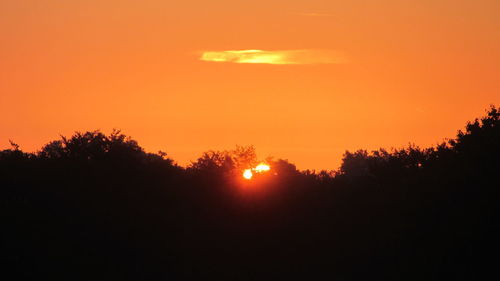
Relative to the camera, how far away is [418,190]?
2457 inches

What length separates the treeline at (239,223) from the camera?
5466 cm

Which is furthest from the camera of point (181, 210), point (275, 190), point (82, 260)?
point (275, 190)

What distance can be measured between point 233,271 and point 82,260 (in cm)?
799

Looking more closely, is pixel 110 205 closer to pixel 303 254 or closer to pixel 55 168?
pixel 55 168

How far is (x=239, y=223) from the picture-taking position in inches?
2402

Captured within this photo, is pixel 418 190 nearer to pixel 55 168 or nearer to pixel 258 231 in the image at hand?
pixel 258 231

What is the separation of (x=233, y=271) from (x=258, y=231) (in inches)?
219

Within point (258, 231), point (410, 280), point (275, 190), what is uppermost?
point (275, 190)

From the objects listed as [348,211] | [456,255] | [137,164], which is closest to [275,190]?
[348,211]

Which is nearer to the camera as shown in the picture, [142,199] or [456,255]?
[456,255]

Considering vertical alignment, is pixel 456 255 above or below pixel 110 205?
below

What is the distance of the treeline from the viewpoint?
179 feet

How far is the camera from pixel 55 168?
6406cm

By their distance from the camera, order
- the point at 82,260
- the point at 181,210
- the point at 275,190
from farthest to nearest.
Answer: the point at 275,190 < the point at 181,210 < the point at 82,260
